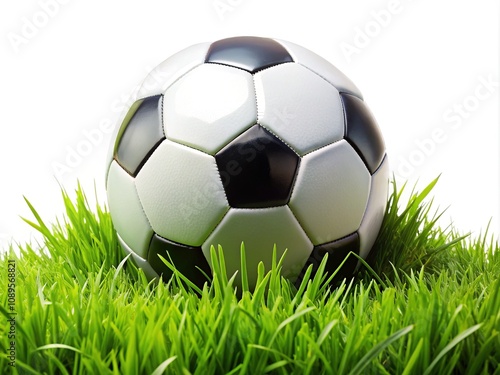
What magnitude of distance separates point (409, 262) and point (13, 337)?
4.57 ft

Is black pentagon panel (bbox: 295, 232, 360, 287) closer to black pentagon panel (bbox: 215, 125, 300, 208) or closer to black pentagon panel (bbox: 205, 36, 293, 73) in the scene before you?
black pentagon panel (bbox: 215, 125, 300, 208)

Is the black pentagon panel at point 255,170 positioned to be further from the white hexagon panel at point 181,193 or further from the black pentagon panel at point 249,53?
the black pentagon panel at point 249,53

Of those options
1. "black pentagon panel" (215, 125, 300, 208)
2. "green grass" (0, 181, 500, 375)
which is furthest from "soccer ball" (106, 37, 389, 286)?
"green grass" (0, 181, 500, 375)

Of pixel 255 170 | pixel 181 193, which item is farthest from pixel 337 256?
pixel 181 193

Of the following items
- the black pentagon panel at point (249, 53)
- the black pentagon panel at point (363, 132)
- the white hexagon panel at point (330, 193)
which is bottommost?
the white hexagon panel at point (330, 193)

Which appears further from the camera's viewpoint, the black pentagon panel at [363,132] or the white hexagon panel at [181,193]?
the black pentagon panel at [363,132]

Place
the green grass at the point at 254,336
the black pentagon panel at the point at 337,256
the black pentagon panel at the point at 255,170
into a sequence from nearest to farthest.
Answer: the green grass at the point at 254,336 → the black pentagon panel at the point at 255,170 → the black pentagon panel at the point at 337,256

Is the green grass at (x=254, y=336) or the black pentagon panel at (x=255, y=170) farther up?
the black pentagon panel at (x=255, y=170)

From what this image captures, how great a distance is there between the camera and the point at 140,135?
77.5 inches

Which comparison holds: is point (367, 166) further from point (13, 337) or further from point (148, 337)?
point (13, 337)

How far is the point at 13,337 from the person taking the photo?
4.71 ft

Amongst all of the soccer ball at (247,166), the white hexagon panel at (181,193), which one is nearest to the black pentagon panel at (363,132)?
the soccer ball at (247,166)

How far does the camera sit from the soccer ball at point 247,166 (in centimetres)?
183

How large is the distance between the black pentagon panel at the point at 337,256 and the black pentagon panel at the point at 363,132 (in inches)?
9.8
